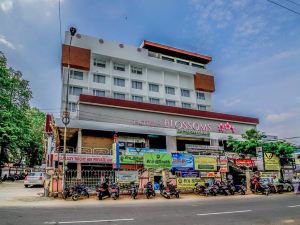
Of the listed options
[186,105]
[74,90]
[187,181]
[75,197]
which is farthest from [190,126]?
[75,197]

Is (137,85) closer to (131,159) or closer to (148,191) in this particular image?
(131,159)

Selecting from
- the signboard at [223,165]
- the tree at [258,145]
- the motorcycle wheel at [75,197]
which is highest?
the tree at [258,145]

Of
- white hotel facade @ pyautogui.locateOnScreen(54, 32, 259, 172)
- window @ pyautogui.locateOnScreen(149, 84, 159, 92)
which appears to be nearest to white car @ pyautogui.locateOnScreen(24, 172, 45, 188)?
white hotel facade @ pyautogui.locateOnScreen(54, 32, 259, 172)

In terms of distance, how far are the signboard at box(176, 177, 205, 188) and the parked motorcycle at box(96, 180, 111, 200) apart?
7.05 metres

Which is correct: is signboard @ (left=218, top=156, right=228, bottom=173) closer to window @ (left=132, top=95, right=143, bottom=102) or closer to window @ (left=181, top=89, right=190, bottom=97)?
window @ (left=132, top=95, right=143, bottom=102)

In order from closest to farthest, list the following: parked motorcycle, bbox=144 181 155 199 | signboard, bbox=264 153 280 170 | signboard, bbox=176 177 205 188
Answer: parked motorcycle, bbox=144 181 155 199
signboard, bbox=176 177 205 188
signboard, bbox=264 153 280 170

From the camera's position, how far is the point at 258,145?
33.0 m

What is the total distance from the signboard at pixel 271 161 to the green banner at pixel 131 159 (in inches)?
557

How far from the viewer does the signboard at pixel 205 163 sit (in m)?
25.4

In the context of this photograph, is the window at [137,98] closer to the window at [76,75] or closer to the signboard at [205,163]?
the window at [76,75]

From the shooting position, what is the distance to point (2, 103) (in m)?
31.9

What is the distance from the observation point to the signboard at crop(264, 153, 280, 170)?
29859mm

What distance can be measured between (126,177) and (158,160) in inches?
131

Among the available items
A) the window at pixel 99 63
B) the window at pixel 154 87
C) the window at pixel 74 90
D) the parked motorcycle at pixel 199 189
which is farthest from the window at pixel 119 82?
the parked motorcycle at pixel 199 189
